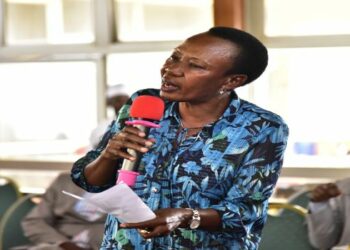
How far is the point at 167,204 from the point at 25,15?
14.0 feet

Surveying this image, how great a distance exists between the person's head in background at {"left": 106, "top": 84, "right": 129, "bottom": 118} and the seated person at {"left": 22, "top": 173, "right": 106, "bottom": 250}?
0.69 metres

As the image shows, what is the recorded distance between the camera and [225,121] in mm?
2047

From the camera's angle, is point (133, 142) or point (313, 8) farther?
point (313, 8)

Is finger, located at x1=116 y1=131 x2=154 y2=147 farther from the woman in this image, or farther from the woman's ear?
the woman's ear

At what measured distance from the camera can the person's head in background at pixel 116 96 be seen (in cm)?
512

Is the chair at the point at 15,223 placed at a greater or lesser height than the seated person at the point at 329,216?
lesser

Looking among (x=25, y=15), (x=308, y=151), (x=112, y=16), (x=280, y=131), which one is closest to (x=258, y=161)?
(x=280, y=131)

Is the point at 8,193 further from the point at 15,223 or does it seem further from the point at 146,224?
the point at 146,224

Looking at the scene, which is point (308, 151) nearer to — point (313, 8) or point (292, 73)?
point (292, 73)

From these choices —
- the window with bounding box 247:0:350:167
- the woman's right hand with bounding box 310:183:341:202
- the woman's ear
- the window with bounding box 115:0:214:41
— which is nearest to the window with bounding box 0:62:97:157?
the window with bounding box 115:0:214:41

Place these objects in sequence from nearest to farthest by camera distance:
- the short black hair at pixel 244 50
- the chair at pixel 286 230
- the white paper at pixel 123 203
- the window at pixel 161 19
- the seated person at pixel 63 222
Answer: the white paper at pixel 123 203, the short black hair at pixel 244 50, the chair at pixel 286 230, the seated person at pixel 63 222, the window at pixel 161 19

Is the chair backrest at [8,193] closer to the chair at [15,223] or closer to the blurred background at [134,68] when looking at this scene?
the chair at [15,223]

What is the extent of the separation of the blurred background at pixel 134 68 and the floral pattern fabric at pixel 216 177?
9.65ft

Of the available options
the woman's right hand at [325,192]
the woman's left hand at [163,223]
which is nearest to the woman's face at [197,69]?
the woman's left hand at [163,223]
